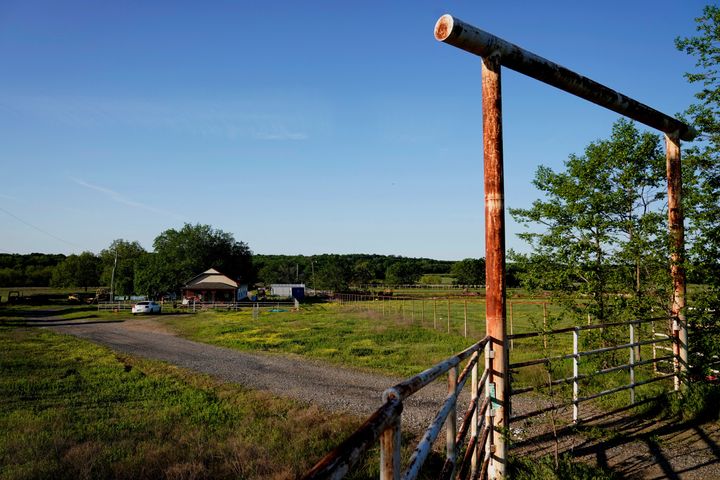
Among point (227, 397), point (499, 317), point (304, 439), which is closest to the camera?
point (499, 317)

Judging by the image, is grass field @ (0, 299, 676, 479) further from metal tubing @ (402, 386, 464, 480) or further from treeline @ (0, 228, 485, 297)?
treeline @ (0, 228, 485, 297)

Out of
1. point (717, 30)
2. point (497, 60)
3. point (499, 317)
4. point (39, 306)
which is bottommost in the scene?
point (39, 306)

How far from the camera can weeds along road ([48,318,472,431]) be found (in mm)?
9984

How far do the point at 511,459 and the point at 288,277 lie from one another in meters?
114

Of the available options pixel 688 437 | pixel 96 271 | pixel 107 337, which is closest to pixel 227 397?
pixel 688 437

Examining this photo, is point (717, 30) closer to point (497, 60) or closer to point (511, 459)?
point (497, 60)

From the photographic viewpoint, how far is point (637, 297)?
27.7 ft

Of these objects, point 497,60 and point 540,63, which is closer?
point 497,60

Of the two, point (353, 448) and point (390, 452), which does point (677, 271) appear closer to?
point (390, 452)

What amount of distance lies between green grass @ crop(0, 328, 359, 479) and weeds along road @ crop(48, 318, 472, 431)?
0.90m

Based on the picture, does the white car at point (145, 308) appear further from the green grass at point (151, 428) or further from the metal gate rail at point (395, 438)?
the metal gate rail at point (395, 438)

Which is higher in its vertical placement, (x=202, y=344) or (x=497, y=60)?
(x=497, y=60)

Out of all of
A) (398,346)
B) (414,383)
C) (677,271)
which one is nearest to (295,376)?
(398,346)

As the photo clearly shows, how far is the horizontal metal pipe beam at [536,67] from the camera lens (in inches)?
181
